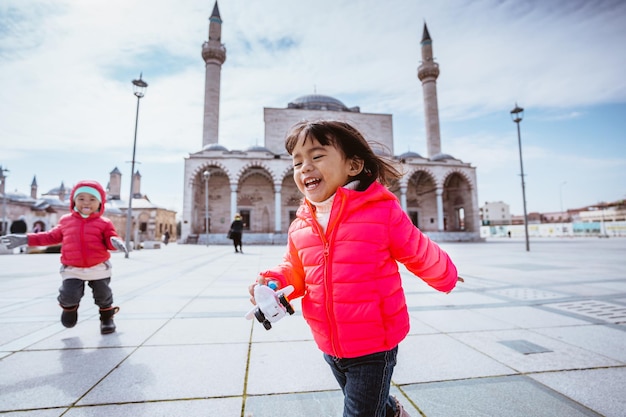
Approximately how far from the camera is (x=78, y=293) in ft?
9.11

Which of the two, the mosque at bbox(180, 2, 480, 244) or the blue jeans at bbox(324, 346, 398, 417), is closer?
the blue jeans at bbox(324, 346, 398, 417)

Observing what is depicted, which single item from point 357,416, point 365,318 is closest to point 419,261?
point 365,318

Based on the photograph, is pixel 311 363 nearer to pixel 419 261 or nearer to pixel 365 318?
pixel 365 318

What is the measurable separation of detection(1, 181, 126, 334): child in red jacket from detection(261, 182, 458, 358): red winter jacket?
95.8 inches

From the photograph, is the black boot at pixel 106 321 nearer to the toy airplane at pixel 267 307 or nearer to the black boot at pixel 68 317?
the black boot at pixel 68 317

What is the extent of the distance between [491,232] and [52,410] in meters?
50.7

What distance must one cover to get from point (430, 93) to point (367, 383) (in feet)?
114

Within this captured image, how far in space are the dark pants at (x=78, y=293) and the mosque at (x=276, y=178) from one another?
21540 millimetres

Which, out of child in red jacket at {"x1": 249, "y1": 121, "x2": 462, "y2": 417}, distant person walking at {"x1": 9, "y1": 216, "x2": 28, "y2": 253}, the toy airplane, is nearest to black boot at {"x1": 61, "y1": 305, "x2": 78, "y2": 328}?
child in red jacket at {"x1": 249, "y1": 121, "x2": 462, "y2": 417}

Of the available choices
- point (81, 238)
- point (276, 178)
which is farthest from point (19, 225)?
point (81, 238)

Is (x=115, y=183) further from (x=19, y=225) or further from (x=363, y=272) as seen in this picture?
(x=363, y=272)

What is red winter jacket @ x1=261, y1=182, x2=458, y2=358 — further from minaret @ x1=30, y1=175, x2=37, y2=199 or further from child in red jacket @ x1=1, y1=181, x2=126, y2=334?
minaret @ x1=30, y1=175, x2=37, y2=199

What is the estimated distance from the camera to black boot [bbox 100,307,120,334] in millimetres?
2719

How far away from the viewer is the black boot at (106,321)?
2719 mm
